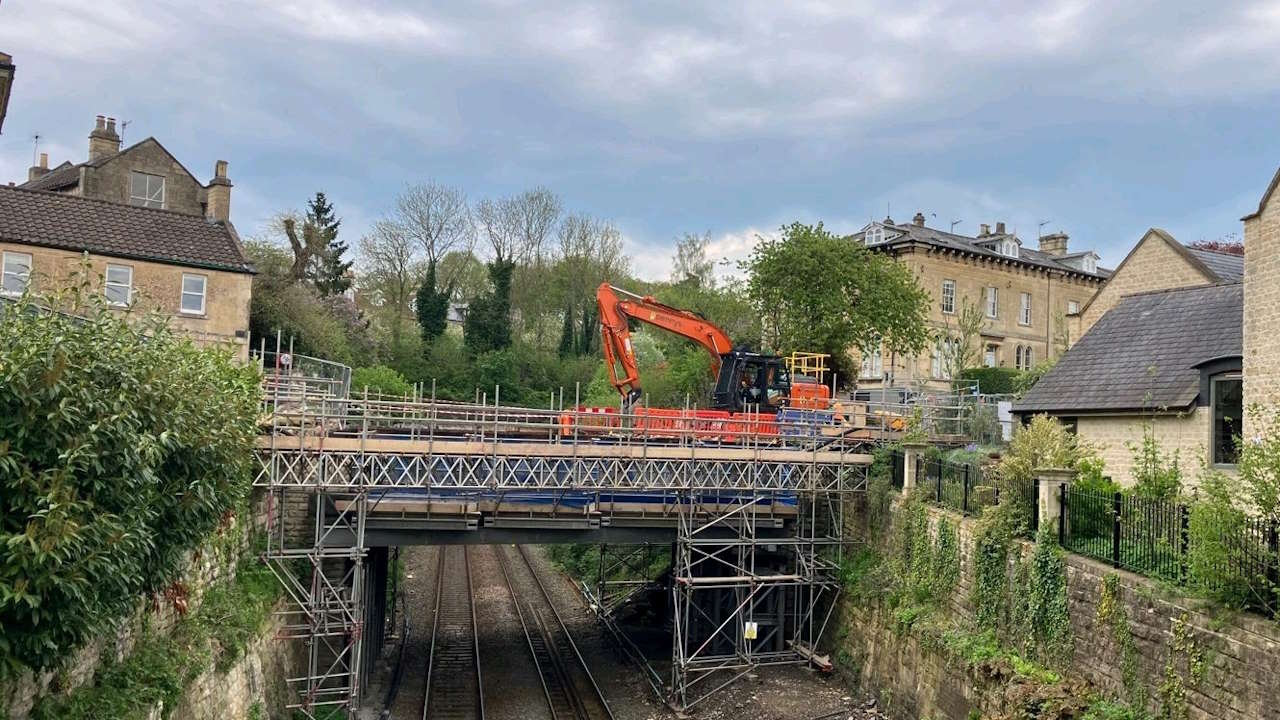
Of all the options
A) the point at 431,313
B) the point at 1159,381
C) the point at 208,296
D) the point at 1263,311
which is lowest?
the point at 1159,381

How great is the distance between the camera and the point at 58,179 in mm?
38625

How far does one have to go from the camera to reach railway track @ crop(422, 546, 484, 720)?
66.9 feet

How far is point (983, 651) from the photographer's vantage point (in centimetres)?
1595

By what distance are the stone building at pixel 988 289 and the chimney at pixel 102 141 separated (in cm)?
3379

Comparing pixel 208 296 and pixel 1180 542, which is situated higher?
pixel 208 296

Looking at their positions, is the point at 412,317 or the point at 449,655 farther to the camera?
the point at 412,317

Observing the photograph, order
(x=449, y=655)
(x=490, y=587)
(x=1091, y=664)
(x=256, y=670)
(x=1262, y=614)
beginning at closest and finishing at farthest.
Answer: (x=1262, y=614), (x=1091, y=664), (x=256, y=670), (x=449, y=655), (x=490, y=587)

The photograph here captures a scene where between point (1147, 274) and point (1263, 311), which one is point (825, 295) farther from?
point (1263, 311)

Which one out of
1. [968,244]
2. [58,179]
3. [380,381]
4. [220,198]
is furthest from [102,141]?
[968,244]

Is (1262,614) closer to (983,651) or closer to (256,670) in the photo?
(983,651)

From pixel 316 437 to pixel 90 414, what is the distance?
935 cm

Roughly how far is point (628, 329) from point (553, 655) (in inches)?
351

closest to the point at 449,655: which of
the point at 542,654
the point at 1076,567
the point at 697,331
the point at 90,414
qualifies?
the point at 542,654

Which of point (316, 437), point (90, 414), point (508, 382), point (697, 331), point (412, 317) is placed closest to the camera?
point (90, 414)
